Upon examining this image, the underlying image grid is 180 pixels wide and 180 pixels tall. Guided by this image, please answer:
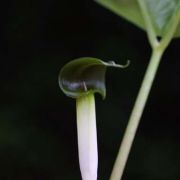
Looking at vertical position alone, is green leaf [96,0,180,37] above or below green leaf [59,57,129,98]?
above

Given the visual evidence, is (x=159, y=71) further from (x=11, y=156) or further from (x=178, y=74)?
(x=11, y=156)

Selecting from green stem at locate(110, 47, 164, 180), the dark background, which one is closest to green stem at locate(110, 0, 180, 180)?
green stem at locate(110, 47, 164, 180)

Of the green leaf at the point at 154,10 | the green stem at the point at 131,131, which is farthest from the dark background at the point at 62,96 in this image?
the green stem at the point at 131,131

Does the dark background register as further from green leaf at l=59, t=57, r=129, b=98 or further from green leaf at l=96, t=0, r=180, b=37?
green leaf at l=59, t=57, r=129, b=98

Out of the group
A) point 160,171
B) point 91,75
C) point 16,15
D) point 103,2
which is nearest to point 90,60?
point 91,75

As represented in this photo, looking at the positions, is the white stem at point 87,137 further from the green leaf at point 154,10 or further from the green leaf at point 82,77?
the green leaf at point 154,10

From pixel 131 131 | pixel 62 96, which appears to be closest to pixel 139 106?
pixel 131 131

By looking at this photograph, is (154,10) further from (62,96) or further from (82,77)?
(62,96)
